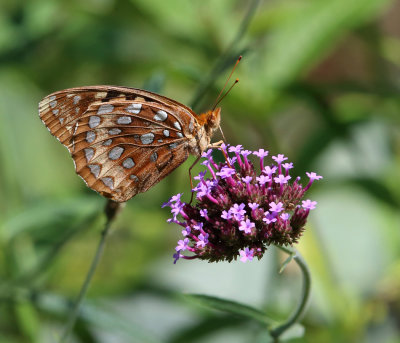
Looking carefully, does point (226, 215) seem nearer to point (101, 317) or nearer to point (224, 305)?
point (224, 305)

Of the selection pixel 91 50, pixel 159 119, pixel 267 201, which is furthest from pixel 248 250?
pixel 91 50

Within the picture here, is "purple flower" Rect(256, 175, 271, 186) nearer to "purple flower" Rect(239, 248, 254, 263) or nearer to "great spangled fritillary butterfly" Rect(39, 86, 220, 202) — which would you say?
"purple flower" Rect(239, 248, 254, 263)

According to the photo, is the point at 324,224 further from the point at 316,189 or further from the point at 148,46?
the point at 148,46

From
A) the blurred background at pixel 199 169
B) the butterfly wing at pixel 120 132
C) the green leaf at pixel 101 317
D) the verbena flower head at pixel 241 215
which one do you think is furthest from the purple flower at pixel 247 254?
the blurred background at pixel 199 169

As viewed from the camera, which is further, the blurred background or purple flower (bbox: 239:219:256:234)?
the blurred background

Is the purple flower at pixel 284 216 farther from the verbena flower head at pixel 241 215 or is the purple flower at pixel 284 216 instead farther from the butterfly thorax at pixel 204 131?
the butterfly thorax at pixel 204 131

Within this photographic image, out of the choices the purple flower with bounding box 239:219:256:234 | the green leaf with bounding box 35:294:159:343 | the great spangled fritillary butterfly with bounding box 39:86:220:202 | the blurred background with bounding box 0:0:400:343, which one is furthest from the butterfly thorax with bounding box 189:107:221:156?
the green leaf with bounding box 35:294:159:343
